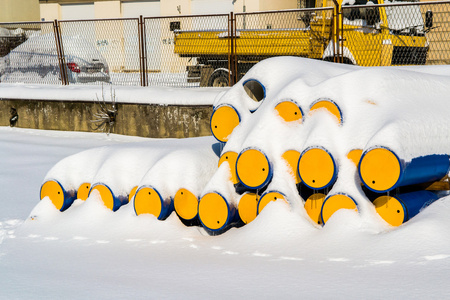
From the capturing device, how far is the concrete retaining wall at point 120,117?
9.44 meters

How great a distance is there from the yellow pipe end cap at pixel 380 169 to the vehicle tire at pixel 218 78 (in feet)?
27.8

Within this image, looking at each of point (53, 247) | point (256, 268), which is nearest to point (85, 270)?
point (53, 247)

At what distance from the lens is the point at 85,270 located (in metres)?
3.96

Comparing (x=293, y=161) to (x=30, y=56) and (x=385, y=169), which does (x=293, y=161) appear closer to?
(x=385, y=169)

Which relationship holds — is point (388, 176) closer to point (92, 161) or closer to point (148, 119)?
point (92, 161)

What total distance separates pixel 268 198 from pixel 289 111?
30.2 inches

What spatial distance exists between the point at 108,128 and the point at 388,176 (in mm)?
7458

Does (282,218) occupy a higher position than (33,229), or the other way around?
(282,218)

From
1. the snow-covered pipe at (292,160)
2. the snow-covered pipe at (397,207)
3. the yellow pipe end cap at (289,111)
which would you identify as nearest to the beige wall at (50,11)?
the yellow pipe end cap at (289,111)

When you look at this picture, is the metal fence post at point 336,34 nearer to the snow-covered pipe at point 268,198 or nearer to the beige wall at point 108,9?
the snow-covered pipe at point 268,198

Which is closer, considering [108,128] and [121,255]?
A: [121,255]

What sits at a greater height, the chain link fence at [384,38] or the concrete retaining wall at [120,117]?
→ the chain link fence at [384,38]

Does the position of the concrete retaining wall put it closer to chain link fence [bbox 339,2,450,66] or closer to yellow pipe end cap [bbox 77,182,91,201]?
chain link fence [bbox 339,2,450,66]

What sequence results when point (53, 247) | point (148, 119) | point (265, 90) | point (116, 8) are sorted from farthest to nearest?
point (116, 8) → point (148, 119) → point (265, 90) → point (53, 247)
